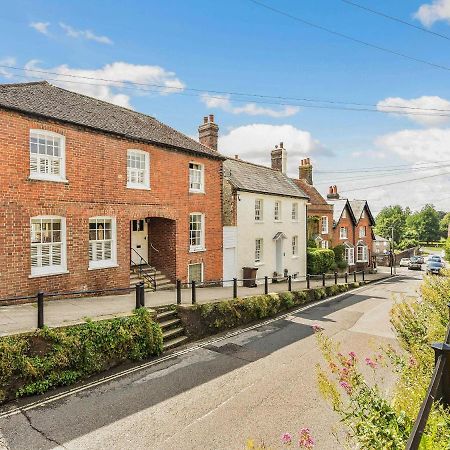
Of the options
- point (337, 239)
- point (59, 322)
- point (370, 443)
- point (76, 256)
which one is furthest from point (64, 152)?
point (337, 239)

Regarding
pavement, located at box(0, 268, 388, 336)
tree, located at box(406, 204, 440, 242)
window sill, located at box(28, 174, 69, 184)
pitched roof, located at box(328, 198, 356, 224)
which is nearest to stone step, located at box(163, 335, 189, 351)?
pavement, located at box(0, 268, 388, 336)

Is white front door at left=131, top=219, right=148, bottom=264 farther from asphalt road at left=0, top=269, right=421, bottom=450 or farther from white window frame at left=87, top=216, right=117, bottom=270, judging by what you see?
asphalt road at left=0, top=269, right=421, bottom=450

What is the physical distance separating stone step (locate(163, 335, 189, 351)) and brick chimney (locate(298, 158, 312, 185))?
96.0ft

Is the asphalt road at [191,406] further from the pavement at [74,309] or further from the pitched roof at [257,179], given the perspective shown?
the pitched roof at [257,179]

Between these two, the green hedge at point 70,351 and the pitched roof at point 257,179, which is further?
the pitched roof at point 257,179

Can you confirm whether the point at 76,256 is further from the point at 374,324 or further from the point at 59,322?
the point at 374,324

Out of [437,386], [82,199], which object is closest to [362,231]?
[82,199]

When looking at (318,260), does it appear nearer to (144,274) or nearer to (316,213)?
(316,213)

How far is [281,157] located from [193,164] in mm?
13997

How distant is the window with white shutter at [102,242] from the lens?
43.5ft

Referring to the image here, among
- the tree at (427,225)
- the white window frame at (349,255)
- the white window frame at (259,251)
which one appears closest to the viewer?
the white window frame at (259,251)

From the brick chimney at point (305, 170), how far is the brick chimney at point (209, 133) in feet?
58.4

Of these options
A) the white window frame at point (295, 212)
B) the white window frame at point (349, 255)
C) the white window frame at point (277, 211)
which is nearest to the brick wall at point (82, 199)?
the white window frame at point (277, 211)

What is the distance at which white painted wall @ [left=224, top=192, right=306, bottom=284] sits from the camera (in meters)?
20.8
